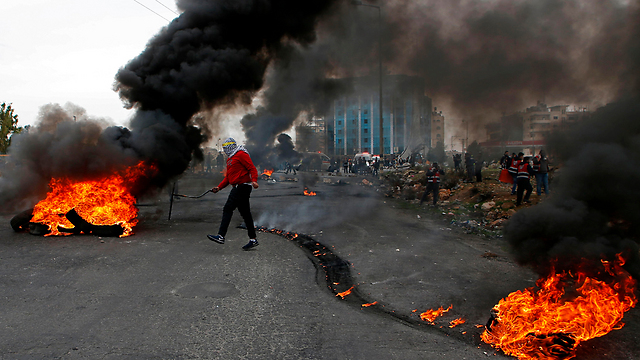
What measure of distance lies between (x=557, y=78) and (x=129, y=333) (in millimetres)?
5967

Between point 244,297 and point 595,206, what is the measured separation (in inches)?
142

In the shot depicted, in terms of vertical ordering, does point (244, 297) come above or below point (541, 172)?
below

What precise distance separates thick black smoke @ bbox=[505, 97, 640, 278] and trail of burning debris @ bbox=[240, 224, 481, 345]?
43.1 inches

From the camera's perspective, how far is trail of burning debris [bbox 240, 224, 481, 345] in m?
3.41

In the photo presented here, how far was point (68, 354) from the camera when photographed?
288 cm

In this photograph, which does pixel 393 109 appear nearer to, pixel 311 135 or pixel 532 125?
pixel 532 125

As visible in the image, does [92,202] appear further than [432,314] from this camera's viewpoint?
Yes

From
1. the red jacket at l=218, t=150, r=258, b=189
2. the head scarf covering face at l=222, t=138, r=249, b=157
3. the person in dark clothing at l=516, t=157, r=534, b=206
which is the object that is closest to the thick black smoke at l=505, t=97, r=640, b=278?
the red jacket at l=218, t=150, r=258, b=189

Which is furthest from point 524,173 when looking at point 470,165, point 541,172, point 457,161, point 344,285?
point 457,161

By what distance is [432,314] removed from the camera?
3.67 meters

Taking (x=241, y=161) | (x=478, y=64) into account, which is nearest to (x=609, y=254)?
(x=478, y=64)

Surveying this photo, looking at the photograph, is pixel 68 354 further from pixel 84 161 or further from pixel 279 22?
pixel 279 22

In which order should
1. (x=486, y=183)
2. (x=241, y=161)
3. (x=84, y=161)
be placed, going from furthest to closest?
1. (x=486, y=183)
2. (x=84, y=161)
3. (x=241, y=161)

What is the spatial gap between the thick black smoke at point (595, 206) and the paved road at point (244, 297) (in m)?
0.69
